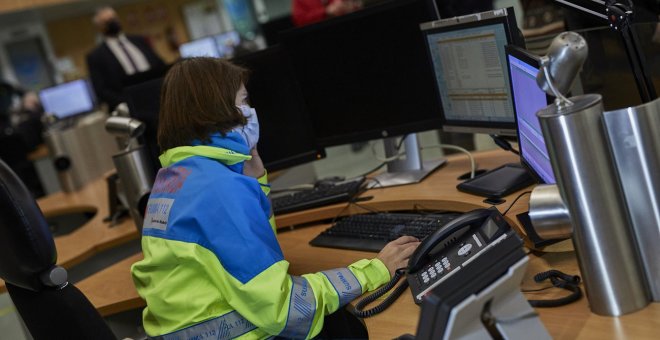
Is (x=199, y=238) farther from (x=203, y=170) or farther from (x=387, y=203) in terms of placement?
(x=387, y=203)

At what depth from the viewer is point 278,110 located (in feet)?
8.09

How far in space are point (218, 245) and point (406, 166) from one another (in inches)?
40.2

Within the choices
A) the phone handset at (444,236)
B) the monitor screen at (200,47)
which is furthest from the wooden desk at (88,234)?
the monitor screen at (200,47)

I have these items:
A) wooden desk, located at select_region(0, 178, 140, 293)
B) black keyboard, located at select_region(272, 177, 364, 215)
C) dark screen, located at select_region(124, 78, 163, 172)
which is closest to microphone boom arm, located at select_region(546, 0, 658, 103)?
black keyboard, located at select_region(272, 177, 364, 215)

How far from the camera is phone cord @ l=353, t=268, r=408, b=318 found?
152 cm

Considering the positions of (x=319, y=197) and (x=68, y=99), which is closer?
(x=319, y=197)

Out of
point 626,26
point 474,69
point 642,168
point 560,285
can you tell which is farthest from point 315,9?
point 642,168

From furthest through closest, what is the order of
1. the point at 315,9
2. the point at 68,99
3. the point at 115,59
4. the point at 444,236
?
the point at 68,99
the point at 315,9
the point at 115,59
the point at 444,236

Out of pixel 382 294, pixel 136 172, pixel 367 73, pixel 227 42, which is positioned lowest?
pixel 382 294

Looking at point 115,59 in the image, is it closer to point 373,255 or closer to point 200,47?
point 200,47

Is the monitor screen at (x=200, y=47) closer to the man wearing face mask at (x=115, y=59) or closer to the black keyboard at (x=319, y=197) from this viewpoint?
the man wearing face mask at (x=115, y=59)

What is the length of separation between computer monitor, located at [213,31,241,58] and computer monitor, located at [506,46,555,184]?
18.4 ft

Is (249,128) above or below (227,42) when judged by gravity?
below

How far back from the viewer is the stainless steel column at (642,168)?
3.75ft
